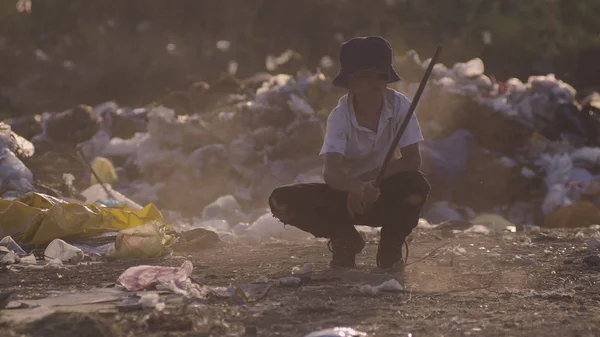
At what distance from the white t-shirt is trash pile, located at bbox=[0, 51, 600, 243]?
2736 mm

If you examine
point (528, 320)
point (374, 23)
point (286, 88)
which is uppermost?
point (374, 23)

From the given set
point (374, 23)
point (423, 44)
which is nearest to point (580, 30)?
point (423, 44)

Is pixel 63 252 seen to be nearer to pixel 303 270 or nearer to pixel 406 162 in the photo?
pixel 303 270

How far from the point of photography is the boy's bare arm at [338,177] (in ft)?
11.6

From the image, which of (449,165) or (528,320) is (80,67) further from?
(528,320)

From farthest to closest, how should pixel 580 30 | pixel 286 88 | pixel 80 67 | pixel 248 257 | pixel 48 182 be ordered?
pixel 80 67, pixel 580 30, pixel 286 88, pixel 48 182, pixel 248 257

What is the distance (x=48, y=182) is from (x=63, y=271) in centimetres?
247

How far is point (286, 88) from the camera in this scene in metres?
8.06

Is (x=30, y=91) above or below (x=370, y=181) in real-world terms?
above

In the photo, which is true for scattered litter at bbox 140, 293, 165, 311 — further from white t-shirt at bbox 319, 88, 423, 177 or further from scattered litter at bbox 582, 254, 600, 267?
scattered litter at bbox 582, 254, 600, 267

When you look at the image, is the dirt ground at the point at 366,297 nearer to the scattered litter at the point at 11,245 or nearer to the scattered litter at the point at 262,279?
the scattered litter at the point at 262,279

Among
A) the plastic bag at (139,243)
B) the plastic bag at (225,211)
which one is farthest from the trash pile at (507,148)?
the plastic bag at (139,243)

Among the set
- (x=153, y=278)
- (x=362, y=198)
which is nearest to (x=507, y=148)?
(x=362, y=198)

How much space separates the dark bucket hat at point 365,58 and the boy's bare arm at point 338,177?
311mm
